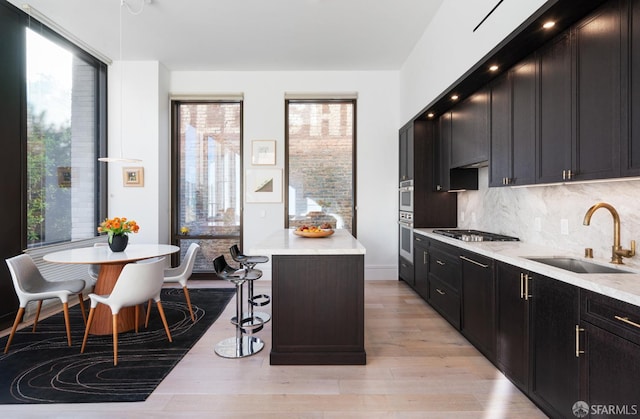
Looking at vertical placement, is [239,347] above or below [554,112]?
below

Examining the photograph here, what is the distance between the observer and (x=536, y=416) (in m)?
1.91

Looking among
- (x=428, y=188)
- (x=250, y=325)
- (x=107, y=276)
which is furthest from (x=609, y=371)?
(x=107, y=276)

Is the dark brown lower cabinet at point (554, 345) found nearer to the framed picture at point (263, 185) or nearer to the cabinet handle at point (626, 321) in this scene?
the cabinet handle at point (626, 321)

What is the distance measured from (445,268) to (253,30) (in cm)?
360

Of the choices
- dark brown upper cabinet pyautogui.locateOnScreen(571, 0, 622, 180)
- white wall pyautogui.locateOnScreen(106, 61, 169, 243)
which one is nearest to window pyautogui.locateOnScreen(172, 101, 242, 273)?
white wall pyautogui.locateOnScreen(106, 61, 169, 243)

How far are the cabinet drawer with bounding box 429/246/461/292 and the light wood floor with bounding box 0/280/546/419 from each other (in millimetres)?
555

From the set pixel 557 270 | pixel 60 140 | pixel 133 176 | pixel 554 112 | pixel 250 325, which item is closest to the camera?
pixel 557 270

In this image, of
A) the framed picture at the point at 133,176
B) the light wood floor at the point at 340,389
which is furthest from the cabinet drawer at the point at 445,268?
the framed picture at the point at 133,176

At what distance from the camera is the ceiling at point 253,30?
3.49 m

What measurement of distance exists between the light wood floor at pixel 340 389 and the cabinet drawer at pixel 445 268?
555mm

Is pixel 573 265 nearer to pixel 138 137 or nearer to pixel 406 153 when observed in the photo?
pixel 406 153

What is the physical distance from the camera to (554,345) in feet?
5.80

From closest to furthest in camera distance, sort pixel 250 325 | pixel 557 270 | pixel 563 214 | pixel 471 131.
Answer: pixel 557 270, pixel 563 214, pixel 250 325, pixel 471 131

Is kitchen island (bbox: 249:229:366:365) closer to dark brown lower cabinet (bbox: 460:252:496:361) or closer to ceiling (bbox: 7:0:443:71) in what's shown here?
dark brown lower cabinet (bbox: 460:252:496:361)
